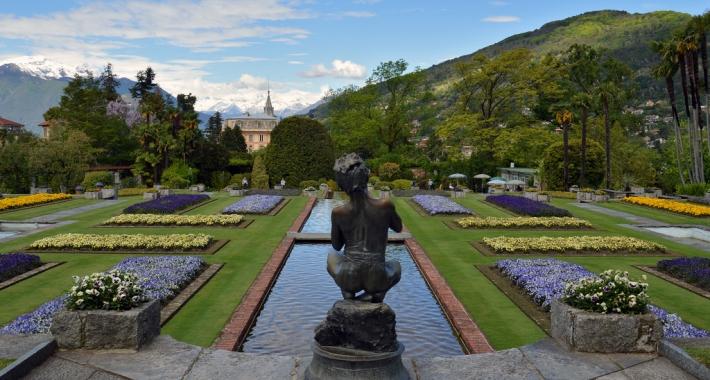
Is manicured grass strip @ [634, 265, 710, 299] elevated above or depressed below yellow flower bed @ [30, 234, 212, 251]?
below

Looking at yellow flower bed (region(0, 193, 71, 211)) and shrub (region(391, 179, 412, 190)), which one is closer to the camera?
yellow flower bed (region(0, 193, 71, 211))

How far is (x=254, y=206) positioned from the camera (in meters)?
32.5

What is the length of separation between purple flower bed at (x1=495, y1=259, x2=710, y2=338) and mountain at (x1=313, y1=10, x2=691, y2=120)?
90.5m

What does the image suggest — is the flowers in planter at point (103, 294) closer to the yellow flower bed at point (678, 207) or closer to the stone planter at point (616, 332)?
the stone planter at point (616, 332)

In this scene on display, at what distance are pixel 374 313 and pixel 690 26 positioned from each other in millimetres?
43275

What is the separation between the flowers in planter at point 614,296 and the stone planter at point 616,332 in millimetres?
150

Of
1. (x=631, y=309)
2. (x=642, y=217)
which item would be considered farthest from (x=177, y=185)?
(x=631, y=309)

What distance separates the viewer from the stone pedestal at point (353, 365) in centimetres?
782

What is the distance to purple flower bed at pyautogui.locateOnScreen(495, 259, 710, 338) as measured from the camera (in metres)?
10.7

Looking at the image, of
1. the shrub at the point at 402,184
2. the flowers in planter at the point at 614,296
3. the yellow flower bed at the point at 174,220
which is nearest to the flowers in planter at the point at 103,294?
the flowers in planter at the point at 614,296

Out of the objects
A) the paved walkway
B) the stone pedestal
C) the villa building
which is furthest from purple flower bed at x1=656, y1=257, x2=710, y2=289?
the villa building

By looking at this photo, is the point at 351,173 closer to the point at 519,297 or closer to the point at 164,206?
the point at 519,297

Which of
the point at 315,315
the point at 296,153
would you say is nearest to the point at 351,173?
the point at 315,315

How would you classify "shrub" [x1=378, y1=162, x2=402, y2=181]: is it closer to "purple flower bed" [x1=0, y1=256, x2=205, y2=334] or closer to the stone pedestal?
"purple flower bed" [x1=0, y1=256, x2=205, y2=334]
